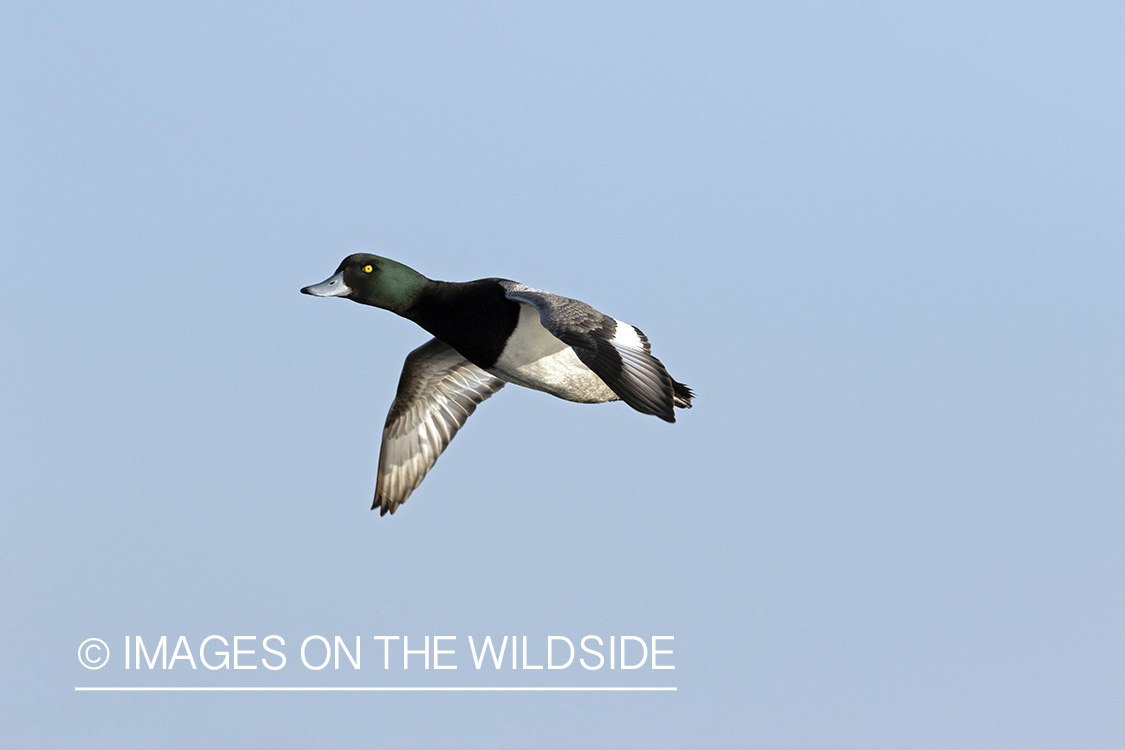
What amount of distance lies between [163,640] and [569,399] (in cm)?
590

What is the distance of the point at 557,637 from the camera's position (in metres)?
12.2

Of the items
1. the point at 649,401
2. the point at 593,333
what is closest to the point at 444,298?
the point at 593,333

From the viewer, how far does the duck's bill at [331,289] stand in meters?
9.16

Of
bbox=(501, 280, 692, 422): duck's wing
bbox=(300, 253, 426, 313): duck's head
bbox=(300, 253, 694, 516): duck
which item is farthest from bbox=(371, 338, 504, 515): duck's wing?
bbox=(501, 280, 692, 422): duck's wing

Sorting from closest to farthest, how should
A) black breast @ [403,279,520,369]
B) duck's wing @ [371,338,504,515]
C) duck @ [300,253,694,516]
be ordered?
duck @ [300,253,694,516]
black breast @ [403,279,520,369]
duck's wing @ [371,338,504,515]

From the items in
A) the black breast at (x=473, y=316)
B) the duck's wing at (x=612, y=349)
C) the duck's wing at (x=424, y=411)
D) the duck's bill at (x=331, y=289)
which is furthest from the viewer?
the duck's wing at (x=424, y=411)

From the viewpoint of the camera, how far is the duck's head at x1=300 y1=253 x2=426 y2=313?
30.2 feet

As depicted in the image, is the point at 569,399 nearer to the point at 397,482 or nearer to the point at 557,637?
the point at 397,482

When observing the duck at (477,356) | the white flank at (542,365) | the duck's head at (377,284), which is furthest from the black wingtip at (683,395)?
the duck's head at (377,284)

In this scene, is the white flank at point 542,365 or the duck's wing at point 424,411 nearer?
the white flank at point 542,365

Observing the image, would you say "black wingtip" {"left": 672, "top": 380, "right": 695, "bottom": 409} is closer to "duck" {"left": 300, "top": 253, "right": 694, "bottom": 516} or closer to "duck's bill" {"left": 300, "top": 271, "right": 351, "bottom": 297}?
"duck" {"left": 300, "top": 253, "right": 694, "bottom": 516}

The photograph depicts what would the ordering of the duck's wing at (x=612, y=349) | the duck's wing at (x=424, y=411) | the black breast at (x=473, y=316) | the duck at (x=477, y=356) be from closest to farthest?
1. the duck's wing at (x=612, y=349)
2. the duck at (x=477, y=356)
3. the black breast at (x=473, y=316)
4. the duck's wing at (x=424, y=411)

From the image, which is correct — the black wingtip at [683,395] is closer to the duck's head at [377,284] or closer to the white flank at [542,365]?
the white flank at [542,365]

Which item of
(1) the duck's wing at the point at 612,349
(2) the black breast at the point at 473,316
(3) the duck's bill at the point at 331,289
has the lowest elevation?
(1) the duck's wing at the point at 612,349
